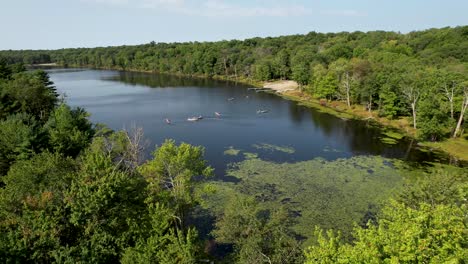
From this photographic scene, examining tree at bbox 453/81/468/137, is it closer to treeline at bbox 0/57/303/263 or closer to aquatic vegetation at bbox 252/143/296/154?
aquatic vegetation at bbox 252/143/296/154

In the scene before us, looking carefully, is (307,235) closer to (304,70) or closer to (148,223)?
(148,223)

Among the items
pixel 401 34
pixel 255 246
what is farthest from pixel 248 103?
pixel 401 34

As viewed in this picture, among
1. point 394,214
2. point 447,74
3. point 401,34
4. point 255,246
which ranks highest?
point 401,34

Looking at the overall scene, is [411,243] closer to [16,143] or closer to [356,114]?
[16,143]

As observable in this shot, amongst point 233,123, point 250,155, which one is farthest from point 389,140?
point 233,123

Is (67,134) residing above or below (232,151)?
above

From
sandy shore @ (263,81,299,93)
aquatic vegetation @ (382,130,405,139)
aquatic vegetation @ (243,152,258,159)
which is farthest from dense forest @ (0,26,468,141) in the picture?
aquatic vegetation @ (243,152,258,159)
